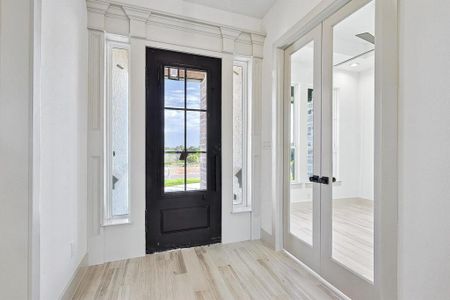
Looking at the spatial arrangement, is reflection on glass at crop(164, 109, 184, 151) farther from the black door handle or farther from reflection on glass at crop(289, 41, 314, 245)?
the black door handle

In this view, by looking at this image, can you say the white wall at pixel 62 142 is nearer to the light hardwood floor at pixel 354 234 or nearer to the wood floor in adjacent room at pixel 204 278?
the wood floor in adjacent room at pixel 204 278

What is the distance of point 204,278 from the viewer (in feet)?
6.50

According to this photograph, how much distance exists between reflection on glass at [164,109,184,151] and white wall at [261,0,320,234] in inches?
40.5

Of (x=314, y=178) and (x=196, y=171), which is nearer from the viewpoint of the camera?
(x=314, y=178)

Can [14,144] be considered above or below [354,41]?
below

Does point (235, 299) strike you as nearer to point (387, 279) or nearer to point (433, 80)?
point (387, 279)

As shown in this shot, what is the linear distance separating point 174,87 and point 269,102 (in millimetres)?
1152

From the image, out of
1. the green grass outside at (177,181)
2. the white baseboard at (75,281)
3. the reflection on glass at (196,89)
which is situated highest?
the reflection on glass at (196,89)

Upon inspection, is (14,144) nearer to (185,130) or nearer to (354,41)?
(185,130)

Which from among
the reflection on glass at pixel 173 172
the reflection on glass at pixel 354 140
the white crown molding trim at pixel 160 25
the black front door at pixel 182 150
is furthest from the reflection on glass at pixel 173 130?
the reflection on glass at pixel 354 140

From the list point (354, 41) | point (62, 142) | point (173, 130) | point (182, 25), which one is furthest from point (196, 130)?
point (354, 41)

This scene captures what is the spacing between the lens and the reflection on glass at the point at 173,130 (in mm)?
2521

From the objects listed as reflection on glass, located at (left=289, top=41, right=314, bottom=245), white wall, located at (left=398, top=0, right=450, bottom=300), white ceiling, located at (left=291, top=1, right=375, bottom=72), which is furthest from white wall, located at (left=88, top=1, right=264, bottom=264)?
white wall, located at (left=398, top=0, right=450, bottom=300)

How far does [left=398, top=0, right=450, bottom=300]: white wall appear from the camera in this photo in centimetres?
108
